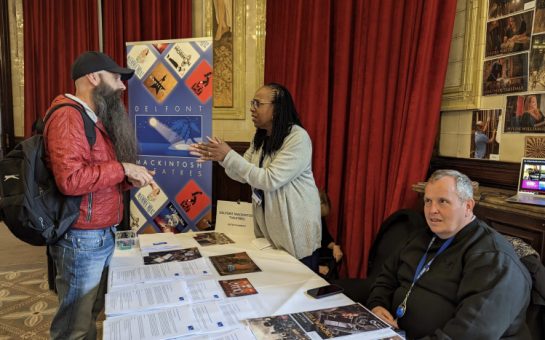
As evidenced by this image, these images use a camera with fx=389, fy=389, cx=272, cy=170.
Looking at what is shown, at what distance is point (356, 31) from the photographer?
8.20 feet

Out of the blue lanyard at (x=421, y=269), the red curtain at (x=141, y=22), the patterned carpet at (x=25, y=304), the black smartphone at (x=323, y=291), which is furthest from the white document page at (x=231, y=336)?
the red curtain at (x=141, y=22)

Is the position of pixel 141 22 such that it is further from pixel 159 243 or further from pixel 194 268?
pixel 194 268

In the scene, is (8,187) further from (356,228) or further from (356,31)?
(356,31)

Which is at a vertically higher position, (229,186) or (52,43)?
(52,43)

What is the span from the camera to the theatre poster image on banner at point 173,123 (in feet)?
10.1

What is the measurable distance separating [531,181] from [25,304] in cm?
332

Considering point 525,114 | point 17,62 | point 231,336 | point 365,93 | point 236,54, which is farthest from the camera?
point 17,62

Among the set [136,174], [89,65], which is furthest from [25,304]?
[89,65]

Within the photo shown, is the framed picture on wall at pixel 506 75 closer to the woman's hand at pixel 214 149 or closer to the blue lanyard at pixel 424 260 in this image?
the blue lanyard at pixel 424 260

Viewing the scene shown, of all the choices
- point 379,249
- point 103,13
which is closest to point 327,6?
point 379,249

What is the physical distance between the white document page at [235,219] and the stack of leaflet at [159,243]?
0.93 feet

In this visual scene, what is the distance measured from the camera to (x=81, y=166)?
1.42 meters

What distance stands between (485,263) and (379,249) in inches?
30.3

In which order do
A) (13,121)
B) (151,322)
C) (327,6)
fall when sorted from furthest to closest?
(13,121)
(327,6)
(151,322)
